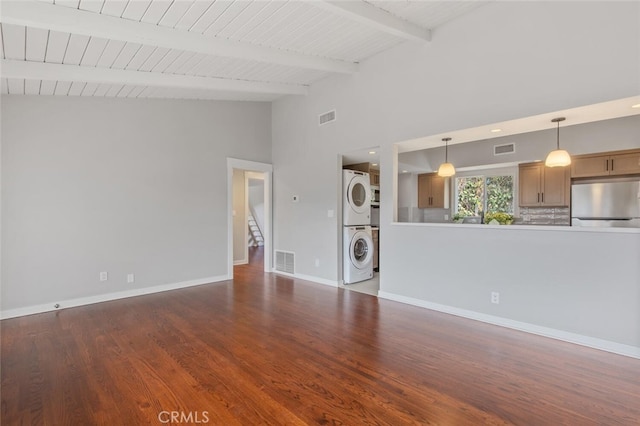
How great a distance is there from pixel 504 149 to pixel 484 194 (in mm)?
1106

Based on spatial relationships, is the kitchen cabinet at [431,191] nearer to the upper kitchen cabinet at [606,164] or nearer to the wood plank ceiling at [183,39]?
the upper kitchen cabinet at [606,164]

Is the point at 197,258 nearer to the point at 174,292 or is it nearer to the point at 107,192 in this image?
the point at 174,292

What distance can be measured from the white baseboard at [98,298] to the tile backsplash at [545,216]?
5.64 metres

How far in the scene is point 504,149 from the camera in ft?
19.0

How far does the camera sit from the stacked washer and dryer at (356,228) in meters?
5.14

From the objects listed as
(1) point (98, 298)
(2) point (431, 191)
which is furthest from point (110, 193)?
(2) point (431, 191)

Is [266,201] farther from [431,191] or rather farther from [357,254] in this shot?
[431,191]

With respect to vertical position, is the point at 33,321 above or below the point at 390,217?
below

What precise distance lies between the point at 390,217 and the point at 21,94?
476cm

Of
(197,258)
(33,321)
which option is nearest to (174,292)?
(197,258)

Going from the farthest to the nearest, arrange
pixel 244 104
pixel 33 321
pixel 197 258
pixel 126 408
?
1. pixel 244 104
2. pixel 197 258
3. pixel 33 321
4. pixel 126 408

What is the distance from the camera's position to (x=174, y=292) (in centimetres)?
473

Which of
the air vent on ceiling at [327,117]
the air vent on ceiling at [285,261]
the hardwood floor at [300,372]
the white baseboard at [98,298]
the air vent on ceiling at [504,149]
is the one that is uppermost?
the air vent on ceiling at [327,117]
